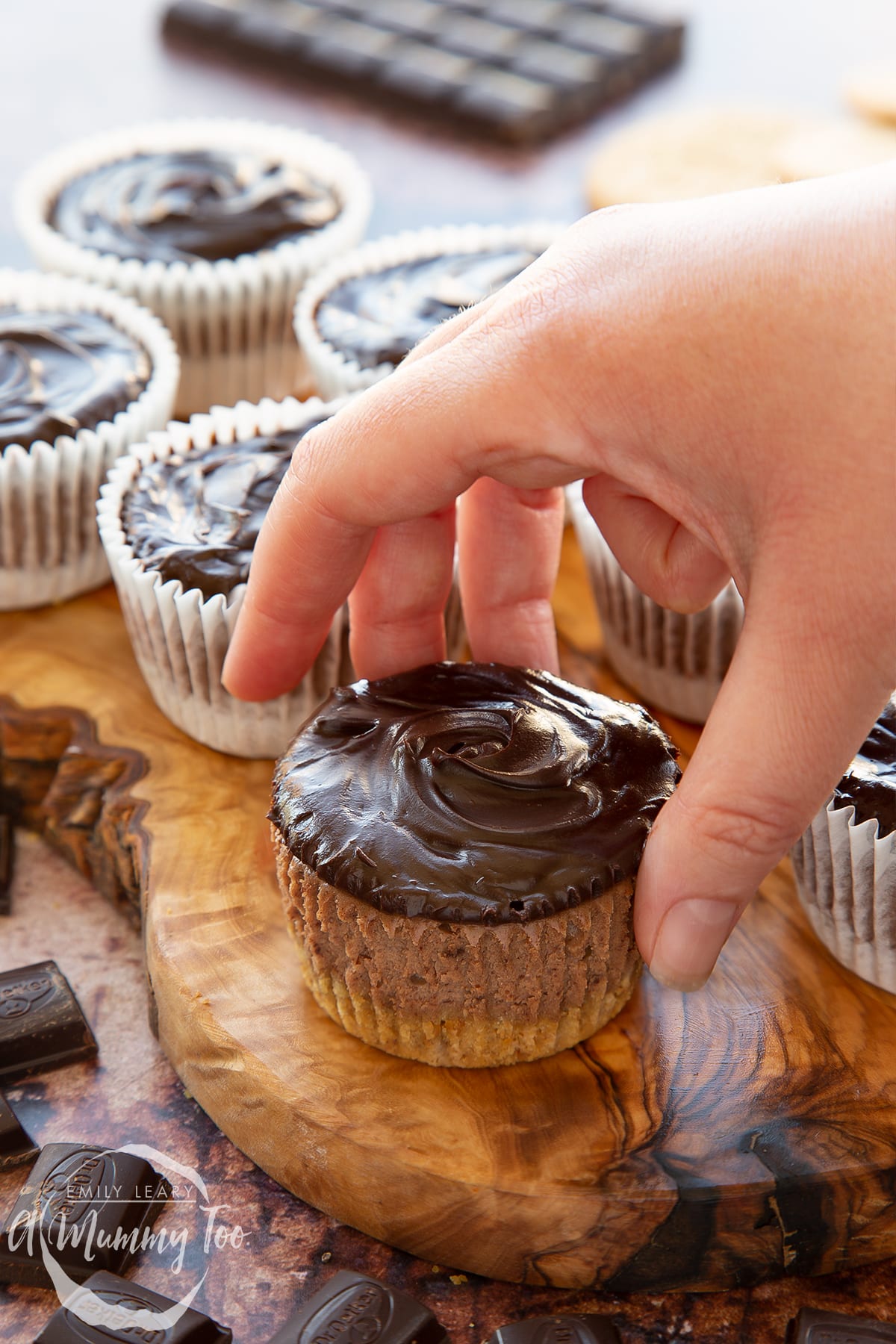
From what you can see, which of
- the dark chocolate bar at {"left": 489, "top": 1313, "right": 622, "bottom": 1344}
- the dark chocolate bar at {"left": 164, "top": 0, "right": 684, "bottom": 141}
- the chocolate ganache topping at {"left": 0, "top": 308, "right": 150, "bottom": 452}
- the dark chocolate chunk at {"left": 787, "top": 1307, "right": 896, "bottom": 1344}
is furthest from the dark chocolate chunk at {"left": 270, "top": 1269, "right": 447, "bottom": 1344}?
the dark chocolate bar at {"left": 164, "top": 0, "right": 684, "bottom": 141}

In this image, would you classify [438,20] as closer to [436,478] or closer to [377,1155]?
[436,478]

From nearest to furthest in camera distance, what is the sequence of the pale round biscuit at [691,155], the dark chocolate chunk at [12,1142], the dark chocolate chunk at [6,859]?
the dark chocolate chunk at [12,1142] → the dark chocolate chunk at [6,859] → the pale round biscuit at [691,155]

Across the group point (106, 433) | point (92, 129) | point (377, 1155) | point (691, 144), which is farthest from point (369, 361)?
point (92, 129)

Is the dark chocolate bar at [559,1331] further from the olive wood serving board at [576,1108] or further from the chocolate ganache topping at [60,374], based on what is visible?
the chocolate ganache topping at [60,374]

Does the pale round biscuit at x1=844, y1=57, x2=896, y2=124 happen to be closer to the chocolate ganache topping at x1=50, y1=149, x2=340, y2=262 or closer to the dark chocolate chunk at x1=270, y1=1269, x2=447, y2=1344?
the chocolate ganache topping at x1=50, y1=149, x2=340, y2=262

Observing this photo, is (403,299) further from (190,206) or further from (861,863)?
(861,863)

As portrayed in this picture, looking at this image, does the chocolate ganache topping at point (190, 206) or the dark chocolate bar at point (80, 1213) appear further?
the chocolate ganache topping at point (190, 206)

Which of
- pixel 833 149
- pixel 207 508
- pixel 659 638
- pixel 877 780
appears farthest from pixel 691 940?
pixel 833 149

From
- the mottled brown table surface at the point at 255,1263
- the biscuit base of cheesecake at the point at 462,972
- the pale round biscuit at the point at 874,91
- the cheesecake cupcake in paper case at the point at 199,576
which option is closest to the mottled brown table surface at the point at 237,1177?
the mottled brown table surface at the point at 255,1263
